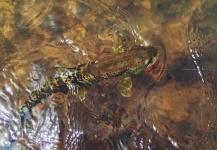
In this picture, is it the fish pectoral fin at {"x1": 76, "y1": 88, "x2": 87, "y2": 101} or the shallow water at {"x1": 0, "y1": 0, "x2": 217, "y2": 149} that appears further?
the fish pectoral fin at {"x1": 76, "y1": 88, "x2": 87, "y2": 101}

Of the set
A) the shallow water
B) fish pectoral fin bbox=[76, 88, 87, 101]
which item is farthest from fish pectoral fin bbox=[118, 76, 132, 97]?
fish pectoral fin bbox=[76, 88, 87, 101]

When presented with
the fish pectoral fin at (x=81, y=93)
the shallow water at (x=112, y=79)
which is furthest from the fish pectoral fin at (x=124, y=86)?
the fish pectoral fin at (x=81, y=93)

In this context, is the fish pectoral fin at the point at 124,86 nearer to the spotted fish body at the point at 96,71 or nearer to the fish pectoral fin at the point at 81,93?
the spotted fish body at the point at 96,71

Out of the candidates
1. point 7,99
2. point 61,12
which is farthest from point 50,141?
point 61,12

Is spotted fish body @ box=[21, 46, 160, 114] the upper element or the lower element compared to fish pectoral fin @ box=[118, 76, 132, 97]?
upper

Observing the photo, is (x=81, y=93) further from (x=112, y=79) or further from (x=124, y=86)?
(x=124, y=86)

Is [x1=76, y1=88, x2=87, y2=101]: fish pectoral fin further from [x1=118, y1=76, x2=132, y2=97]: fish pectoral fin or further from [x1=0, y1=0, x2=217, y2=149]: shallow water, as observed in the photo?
[x1=118, y1=76, x2=132, y2=97]: fish pectoral fin
